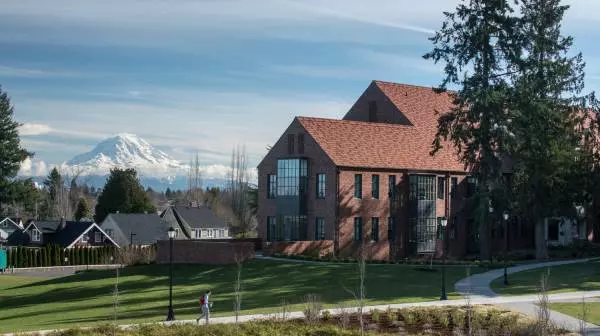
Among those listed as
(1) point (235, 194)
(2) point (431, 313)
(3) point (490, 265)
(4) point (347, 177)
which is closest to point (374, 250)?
(4) point (347, 177)

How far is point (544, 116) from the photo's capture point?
158 feet

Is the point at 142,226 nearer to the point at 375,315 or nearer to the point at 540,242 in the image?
the point at 540,242

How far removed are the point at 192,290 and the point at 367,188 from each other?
19.3 metres

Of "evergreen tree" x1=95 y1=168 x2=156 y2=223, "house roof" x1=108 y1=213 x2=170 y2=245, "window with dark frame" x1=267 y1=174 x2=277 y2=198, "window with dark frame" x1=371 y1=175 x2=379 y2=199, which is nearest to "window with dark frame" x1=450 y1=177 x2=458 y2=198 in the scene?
"window with dark frame" x1=371 y1=175 x2=379 y2=199

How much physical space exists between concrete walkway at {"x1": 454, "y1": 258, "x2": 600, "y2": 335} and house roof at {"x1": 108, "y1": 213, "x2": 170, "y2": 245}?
52.8m

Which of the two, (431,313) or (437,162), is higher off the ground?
(437,162)

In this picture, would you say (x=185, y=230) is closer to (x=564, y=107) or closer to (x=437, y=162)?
(x=437, y=162)

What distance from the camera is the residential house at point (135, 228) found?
8762cm

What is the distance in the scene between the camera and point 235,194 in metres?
114

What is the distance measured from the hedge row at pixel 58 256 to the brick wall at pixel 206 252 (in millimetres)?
27054

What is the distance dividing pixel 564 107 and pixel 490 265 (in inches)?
492

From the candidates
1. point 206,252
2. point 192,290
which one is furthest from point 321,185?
point 192,290

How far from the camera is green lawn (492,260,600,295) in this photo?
35.2m

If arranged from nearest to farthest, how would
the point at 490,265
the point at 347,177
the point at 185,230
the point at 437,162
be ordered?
the point at 490,265 → the point at 347,177 → the point at 437,162 → the point at 185,230
